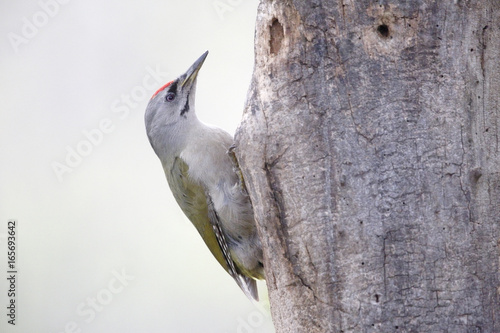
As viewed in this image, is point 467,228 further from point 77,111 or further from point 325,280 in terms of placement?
point 77,111

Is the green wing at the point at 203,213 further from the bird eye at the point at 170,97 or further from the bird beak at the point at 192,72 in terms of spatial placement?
the bird beak at the point at 192,72

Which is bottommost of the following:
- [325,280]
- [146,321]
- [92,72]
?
[146,321]

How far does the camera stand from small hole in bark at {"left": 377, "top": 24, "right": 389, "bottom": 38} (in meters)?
3.22

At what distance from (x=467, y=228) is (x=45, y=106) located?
206 inches

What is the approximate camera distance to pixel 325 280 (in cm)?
315

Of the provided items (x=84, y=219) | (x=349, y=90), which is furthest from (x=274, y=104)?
(x=84, y=219)

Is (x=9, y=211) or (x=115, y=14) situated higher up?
(x=115, y=14)

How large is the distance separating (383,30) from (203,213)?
2.48 meters

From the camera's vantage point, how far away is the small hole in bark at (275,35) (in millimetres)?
3543

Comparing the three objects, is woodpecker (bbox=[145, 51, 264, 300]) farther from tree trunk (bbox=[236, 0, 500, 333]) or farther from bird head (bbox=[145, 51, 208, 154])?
tree trunk (bbox=[236, 0, 500, 333])

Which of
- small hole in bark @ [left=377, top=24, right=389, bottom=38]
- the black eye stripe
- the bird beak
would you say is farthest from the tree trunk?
the black eye stripe

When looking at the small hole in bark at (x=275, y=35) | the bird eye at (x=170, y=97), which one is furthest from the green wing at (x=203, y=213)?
the small hole in bark at (x=275, y=35)

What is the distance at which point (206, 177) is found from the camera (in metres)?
5.04

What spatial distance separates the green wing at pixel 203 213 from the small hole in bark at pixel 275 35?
1.80m
